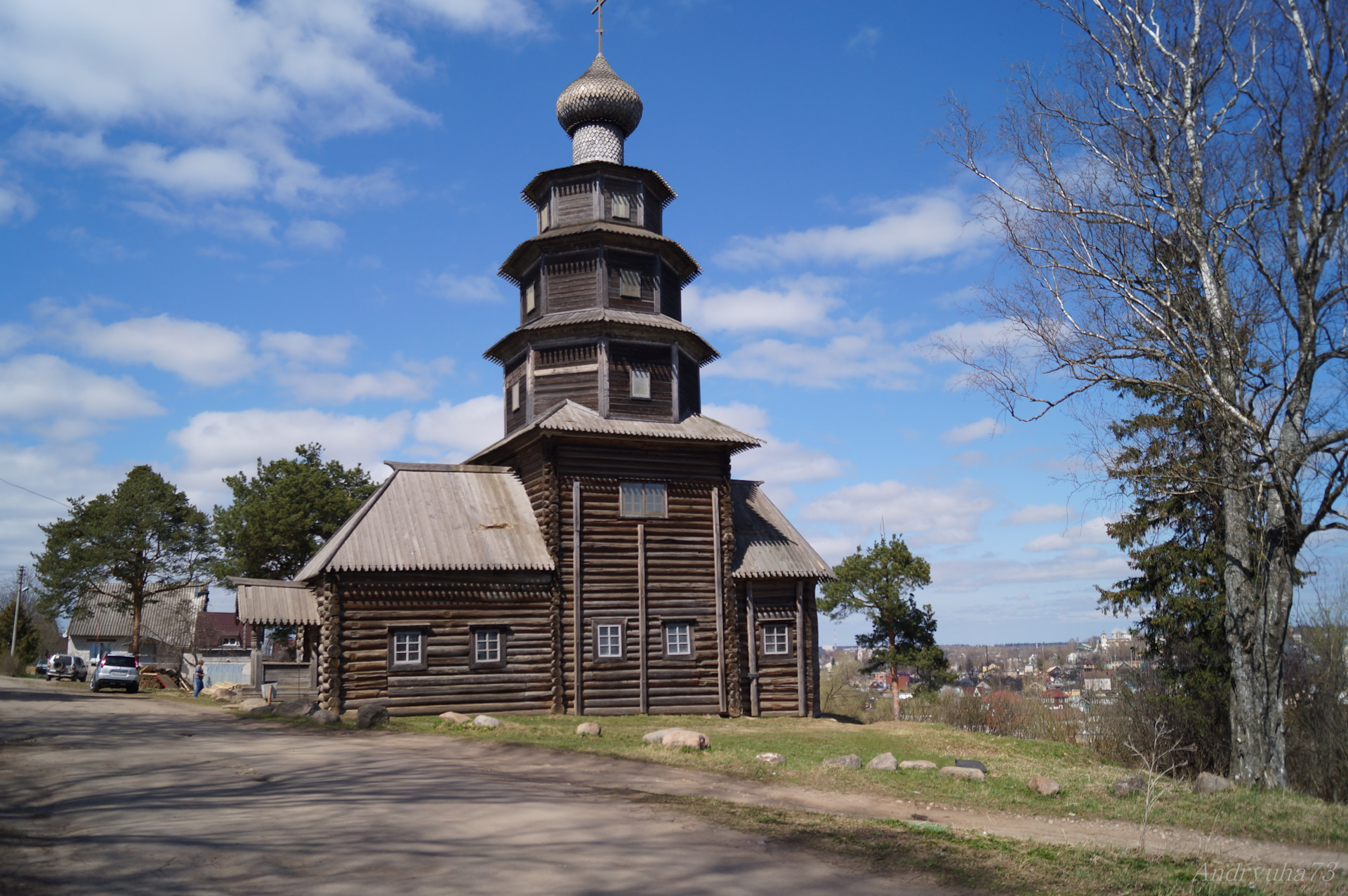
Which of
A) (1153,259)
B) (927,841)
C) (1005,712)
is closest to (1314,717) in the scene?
(1005,712)

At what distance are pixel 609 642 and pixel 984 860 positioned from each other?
57.8 feet

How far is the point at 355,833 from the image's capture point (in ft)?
28.8

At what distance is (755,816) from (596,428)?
52.9 feet

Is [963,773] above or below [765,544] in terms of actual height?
below

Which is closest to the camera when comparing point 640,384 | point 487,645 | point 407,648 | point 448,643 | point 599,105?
point 407,648

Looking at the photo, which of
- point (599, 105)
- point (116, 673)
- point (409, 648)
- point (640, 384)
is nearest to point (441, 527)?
point (409, 648)

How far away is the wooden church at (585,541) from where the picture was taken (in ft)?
78.1

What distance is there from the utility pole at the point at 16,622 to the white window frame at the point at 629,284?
194ft

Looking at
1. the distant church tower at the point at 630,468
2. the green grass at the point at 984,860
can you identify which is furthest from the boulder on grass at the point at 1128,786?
the distant church tower at the point at 630,468

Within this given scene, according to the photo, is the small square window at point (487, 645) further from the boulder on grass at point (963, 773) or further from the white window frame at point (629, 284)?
the boulder on grass at point (963, 773)

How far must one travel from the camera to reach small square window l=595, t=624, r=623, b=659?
25328mm

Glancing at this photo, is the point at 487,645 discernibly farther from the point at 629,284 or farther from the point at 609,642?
the point at 629,284

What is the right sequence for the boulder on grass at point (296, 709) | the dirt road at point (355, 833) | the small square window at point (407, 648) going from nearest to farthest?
the dirt road at point (355, 833)
the boulder on grass at point (296, 709)
the small square window at point (407, 648)

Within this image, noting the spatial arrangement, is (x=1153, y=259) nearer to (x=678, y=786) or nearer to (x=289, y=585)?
(x=678, y=786)
